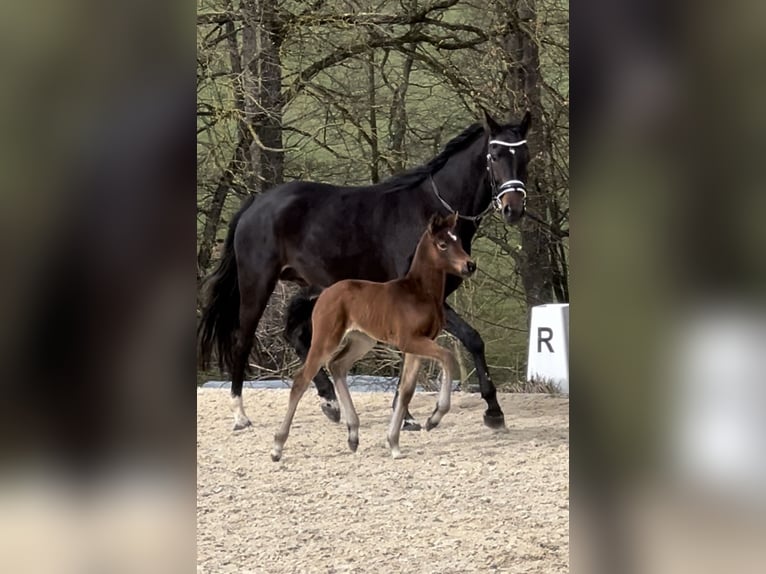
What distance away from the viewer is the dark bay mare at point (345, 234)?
2.88m

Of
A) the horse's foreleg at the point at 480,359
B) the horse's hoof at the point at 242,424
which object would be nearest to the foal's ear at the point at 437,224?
the horse's foreleg at the point at 480,359

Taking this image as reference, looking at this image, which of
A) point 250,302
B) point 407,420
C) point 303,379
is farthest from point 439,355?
point 250,302

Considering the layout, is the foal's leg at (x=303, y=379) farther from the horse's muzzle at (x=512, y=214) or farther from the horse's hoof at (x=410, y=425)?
the horse's muzzle at (x=512, y=214)

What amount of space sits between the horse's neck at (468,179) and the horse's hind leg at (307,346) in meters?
0.61

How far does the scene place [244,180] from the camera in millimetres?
3012

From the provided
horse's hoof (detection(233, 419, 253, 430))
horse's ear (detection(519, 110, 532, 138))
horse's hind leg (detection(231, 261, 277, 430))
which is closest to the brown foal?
horse's hoof (detection(233, 419, 253, 430))

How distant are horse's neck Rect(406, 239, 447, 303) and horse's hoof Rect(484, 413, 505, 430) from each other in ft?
1.42

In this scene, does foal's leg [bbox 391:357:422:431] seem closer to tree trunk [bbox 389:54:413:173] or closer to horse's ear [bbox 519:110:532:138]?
tree trunk [bbox 389:54:413:173]

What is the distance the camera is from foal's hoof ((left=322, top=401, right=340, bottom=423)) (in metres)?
2.96

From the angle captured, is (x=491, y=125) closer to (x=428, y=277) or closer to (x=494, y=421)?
(x=428, y=277)
